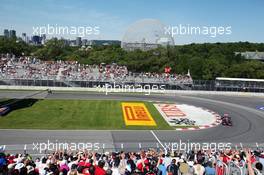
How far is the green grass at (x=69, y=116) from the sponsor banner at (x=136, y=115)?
584 millimetres

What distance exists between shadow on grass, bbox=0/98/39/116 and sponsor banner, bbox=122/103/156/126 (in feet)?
Result: 37.2

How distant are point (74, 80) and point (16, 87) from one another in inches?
362

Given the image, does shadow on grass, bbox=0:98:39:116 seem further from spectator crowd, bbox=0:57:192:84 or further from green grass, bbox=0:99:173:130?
spectator crowd, bbox=0:57:192:84

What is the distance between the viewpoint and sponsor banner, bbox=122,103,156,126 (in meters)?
34.5

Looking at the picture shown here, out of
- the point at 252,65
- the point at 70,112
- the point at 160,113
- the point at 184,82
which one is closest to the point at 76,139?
the point at 70,112

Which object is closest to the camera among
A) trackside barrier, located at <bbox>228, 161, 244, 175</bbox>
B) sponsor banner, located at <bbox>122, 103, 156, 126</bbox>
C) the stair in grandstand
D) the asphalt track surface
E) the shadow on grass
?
trackside barrier, located at <bbox>228, 161, 244, 175</bbox>

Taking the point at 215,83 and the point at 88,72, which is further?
the point at 88,72

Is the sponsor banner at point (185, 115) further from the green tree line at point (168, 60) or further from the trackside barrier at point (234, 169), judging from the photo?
the green tree line at point (168, 60)

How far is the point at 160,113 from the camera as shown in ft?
132

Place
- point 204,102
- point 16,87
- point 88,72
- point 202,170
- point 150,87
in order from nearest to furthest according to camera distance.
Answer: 1. point 202,170
2. point 204,102
3. point 16,87
4. point 150,87
5. point 88,72

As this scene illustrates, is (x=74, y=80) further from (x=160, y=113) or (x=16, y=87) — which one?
(x=160, y=113)

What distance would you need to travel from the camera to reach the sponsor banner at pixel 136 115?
3452 cm

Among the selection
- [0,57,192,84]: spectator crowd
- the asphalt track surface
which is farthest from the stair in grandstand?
the asphalt track surface

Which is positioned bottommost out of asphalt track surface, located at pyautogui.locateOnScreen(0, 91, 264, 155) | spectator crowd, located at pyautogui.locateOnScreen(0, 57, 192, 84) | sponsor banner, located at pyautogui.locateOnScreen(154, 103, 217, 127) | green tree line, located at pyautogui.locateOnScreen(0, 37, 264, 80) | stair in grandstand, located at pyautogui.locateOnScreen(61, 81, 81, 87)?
asphalt track surface, located at pyautogui.locateOnScreen(0, 91, 264, 155)
